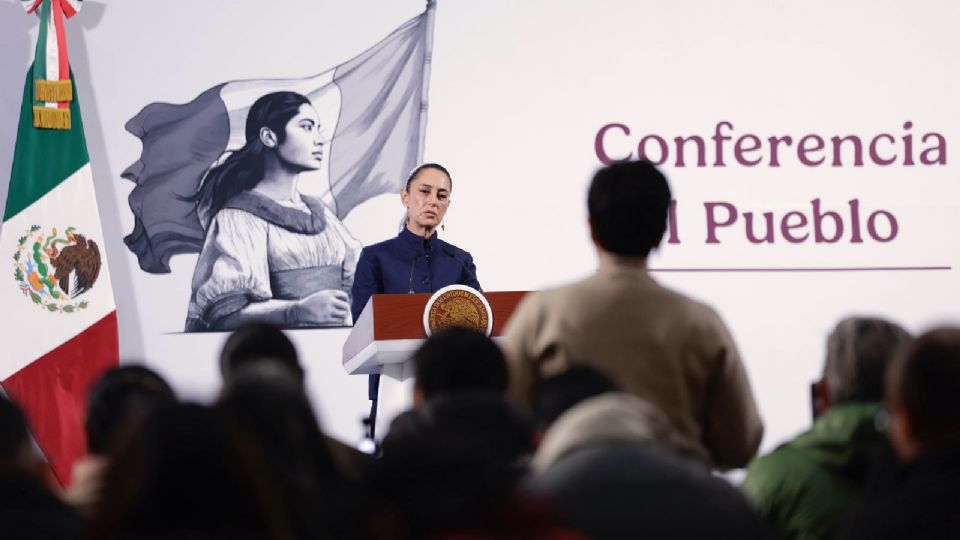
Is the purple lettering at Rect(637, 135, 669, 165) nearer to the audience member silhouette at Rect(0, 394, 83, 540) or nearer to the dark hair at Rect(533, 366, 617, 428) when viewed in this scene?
the dark hair at Rect(533, 366, 617, 428)

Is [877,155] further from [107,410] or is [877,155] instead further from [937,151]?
[107,410]

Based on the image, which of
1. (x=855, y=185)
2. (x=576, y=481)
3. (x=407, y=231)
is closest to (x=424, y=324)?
(x=407, y=231)

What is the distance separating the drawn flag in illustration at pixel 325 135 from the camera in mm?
6719

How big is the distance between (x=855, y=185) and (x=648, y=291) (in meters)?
4.62

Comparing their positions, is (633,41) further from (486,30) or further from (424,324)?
(424,324)

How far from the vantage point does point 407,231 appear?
5562mm

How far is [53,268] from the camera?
643cm

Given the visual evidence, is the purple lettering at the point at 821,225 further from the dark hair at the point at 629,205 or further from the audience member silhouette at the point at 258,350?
the audience member silhouette at the point at 258,350

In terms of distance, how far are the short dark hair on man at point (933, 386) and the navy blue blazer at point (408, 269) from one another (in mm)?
3611

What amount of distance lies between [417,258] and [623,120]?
1.81 metres

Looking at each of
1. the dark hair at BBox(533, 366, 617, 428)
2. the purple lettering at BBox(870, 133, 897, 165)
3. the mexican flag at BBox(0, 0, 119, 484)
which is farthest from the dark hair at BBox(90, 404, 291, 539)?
the purple lettering at BBox(870, 133, 897, 165)

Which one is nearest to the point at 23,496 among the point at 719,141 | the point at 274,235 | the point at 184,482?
the point at 184,482

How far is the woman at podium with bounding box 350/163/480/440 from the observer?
5.38 metres

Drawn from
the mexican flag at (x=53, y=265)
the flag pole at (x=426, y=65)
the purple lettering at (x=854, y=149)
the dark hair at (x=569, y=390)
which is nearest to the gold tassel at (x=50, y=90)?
the mexican flag at (x=53, y=265)
